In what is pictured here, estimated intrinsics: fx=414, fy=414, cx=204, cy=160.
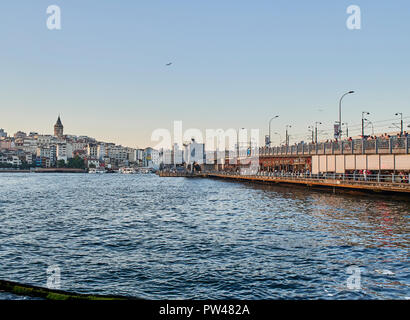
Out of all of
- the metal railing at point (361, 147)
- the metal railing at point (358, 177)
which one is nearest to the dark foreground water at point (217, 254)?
the metal railing at point (358, 177)

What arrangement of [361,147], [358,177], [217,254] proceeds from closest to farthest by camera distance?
[217,254]
[358,177]
[361,147]

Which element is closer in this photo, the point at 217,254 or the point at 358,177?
the point at 217,254

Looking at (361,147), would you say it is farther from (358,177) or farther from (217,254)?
(217,254)

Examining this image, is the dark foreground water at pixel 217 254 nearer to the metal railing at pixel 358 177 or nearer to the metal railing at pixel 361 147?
the metal railing at pixel 358 177

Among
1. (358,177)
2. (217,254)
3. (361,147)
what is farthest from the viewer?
(361,147)

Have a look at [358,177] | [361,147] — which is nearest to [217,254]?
[358,177]

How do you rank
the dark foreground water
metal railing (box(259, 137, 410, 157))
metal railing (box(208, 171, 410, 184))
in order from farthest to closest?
metal railing (box(259, 137, 410, 157)) → metal railing (box(208, 171, 410, 184)) → the dark foreground water

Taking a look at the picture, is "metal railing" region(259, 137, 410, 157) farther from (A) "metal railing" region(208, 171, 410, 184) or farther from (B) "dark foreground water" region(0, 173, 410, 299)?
(B) "dark foreground water" region(0, 173, 410, 299)

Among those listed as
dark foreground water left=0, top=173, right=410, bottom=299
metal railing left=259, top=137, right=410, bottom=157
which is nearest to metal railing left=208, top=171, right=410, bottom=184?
metal railing left=259, top=137, right=410, bottom=157

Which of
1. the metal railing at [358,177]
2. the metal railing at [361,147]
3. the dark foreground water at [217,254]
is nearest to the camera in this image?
the dark foreground water at [217,254]

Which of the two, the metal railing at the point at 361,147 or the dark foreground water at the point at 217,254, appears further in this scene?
the metal railing at the point at 361,147
